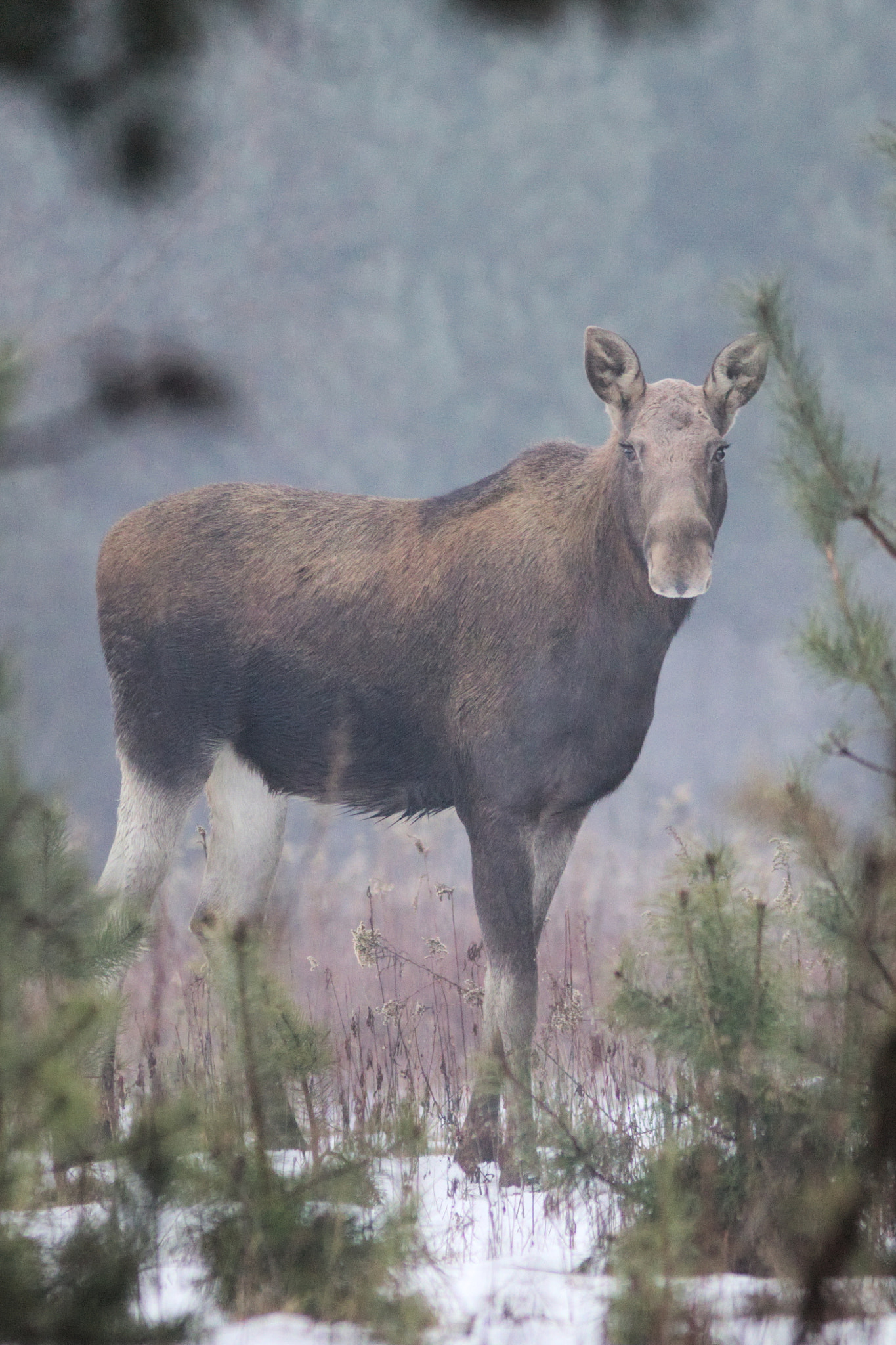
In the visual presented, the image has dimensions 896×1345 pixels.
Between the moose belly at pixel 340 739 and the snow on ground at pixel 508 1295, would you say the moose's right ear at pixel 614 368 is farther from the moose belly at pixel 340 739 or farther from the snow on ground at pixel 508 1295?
the snow on ground at pixel 508 1295

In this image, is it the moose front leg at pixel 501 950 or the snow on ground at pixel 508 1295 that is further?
the moose front leg at pixel 501 950

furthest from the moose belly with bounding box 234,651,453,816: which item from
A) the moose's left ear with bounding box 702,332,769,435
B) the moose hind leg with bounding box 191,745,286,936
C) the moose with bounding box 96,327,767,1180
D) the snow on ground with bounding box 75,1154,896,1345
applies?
the snow on ground with bounding box 75,1154,896,1345

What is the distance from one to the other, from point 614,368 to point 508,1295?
2.81 m

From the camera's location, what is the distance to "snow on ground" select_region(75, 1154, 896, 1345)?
2371mm

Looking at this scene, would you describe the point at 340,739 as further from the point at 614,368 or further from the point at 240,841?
A: the point at 614,368

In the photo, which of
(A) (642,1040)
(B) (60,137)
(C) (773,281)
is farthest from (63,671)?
(C) (773,281)

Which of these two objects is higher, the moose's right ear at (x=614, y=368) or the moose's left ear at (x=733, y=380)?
the moose's right ear at (x=614, y=368)

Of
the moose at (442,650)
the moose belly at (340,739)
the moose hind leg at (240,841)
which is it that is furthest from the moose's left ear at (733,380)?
the moose hind leg at (240,841)

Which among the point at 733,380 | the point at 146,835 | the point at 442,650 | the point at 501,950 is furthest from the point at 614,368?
the point at 146,835

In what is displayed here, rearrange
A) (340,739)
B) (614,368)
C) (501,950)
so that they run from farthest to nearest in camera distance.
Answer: (340,739) → (614,368) → (501,950)

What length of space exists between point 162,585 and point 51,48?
304 centimetres

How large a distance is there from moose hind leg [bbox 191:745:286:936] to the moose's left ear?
2.12 m

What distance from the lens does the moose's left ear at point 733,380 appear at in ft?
14.3

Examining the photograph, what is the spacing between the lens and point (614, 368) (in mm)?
4512
